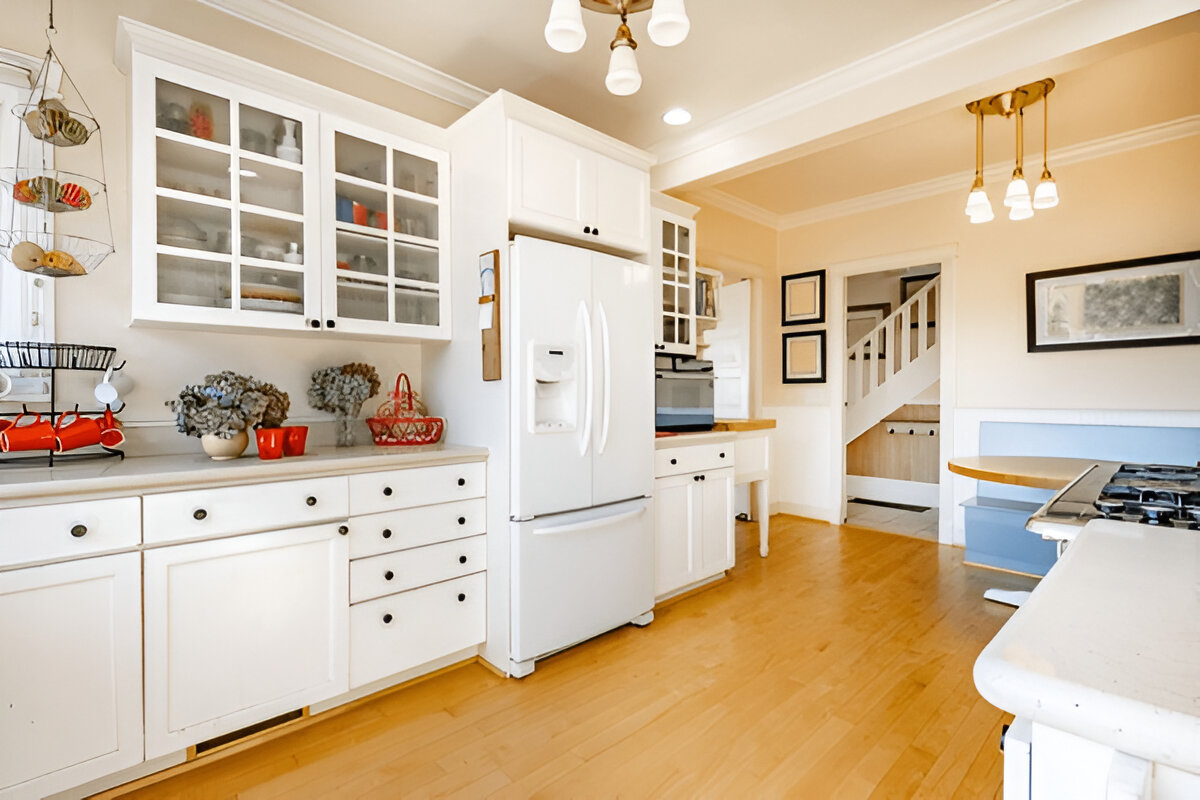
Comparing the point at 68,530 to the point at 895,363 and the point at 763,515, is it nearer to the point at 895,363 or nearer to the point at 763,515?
the point at 763,515

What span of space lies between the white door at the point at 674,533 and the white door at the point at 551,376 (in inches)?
24.7

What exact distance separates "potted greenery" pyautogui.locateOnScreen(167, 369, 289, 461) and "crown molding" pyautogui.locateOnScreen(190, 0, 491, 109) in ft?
4.84

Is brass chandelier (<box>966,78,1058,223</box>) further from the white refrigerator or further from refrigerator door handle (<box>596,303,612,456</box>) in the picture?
refrigerator door handle (<box>596,303,612,456</box>)

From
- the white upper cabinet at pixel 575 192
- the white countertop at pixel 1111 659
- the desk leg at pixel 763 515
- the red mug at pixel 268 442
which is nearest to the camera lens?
the white countertop at pixel 1111 659

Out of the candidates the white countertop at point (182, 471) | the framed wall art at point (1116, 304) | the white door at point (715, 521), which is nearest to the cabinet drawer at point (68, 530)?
the white countertop at point (182, 471)

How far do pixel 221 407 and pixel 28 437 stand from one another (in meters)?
0.51

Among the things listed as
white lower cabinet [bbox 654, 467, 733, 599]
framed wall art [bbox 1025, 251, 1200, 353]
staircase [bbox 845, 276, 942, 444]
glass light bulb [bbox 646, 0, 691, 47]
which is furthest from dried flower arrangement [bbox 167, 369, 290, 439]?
staircase [bbox 845, 276, 942, 444]

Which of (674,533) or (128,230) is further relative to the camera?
(674,533)

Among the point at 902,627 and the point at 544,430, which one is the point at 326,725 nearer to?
the point at 544,430

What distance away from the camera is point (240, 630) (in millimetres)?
1796

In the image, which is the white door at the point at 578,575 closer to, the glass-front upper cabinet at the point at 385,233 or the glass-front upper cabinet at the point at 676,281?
the glass-front upper cabinet at the point at 385,233

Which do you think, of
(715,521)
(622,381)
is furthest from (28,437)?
(715,521)

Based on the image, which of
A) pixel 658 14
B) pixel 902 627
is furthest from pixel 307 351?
pixel 902 627

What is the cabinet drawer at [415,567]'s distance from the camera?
205 cm
